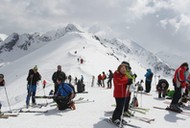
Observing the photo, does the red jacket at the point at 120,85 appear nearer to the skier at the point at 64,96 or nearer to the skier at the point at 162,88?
the skier at the point at 64,96

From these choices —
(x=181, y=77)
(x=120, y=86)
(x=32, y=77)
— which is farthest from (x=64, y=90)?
(x=181, y=77)

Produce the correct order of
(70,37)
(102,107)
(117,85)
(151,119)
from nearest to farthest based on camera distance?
(117,85) → (151,119) → (102,107) → (70,37)

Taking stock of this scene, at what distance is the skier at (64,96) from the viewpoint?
12.3m

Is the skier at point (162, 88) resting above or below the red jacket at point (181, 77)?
below

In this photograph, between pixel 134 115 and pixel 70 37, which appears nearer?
pixel 134 115

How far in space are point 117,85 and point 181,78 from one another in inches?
168

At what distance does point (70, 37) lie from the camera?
10875 cm

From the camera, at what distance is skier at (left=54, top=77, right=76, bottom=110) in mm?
12266

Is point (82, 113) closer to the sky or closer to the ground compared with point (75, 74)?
closer to the ground

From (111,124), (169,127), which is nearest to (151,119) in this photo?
(169,127)

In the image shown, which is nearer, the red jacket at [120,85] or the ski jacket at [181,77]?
the red jacket at [120,85]

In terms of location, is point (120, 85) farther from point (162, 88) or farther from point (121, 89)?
point (162, 88)

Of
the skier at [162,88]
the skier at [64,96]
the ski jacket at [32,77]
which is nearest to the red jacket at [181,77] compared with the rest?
the skier at [64,96]

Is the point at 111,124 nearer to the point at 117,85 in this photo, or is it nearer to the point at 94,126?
the point at 94,126
